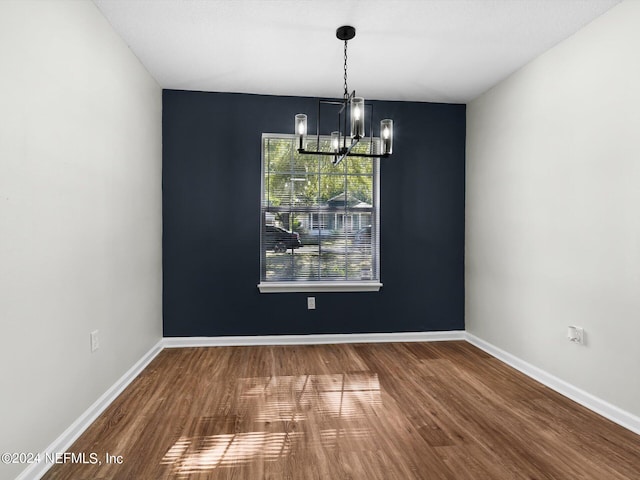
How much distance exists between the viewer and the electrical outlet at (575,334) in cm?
266

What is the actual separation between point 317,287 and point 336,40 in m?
2.29

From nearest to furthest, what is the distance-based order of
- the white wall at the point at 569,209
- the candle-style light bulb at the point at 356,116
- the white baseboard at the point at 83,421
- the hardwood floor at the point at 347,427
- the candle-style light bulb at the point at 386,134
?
the white baseboard at the point at 83,421 < the hardwood floor at the point at 347,427 < the candle-style light bulb at the point at 356,116 < the white wall at the point at 569,209 < the candle-style light bulb at the point at 386,134

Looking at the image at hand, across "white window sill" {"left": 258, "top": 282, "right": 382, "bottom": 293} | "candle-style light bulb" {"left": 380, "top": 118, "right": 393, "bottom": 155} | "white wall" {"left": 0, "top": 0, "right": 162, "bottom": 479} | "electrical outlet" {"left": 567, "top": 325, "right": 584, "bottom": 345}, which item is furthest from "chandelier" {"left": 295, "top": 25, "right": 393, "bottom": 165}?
"electrical outlet" {"left": 567, "top": 325, "right": 584, "bottom": 345}

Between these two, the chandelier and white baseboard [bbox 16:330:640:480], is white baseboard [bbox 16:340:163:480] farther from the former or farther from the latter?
the chandelier

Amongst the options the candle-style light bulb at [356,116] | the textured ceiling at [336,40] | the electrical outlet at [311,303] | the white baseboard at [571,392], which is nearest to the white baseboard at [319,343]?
the white baseboard at [571,392]

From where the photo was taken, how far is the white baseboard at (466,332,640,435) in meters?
2.28

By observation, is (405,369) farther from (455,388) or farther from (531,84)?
(531,84)

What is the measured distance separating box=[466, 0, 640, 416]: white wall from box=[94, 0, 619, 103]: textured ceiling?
272mm

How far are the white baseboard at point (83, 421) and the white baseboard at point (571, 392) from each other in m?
3.11

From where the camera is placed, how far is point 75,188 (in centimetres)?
215

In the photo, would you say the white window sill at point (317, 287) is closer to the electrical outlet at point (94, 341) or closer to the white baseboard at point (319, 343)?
the white baseboard at point (319, 343)

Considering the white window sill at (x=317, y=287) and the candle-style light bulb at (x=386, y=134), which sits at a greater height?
the candle-style light bulb at (x=386, y=134)

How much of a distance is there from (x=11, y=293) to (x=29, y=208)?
0.38m

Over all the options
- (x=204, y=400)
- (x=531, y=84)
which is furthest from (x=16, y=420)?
(x=531, y=84)
